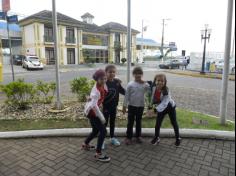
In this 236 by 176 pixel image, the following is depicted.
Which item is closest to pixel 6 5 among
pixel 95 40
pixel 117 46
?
pixel 95 40

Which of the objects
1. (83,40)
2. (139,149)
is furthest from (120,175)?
(83,40)

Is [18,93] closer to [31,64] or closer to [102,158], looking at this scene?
[102,158]

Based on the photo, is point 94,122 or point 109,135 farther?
point 109,135

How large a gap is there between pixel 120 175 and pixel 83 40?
36591mm

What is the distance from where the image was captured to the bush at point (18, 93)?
558 cm

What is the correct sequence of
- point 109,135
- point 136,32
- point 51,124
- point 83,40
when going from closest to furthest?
point 109,135 → point 51,124 → point 83,40 → point 136,32

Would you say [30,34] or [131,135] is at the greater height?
[30,34]

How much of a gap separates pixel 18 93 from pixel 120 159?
12.2 feet

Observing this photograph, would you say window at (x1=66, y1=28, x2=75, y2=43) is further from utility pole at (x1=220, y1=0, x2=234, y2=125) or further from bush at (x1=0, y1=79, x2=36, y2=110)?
utility pole at (x1=220, y1=0, x2=234, y2=125)

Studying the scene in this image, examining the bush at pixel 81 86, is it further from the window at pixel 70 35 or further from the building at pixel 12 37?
the building at pixel 12 37

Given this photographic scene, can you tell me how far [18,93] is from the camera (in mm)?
5758

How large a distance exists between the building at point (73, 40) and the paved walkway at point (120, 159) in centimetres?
2911

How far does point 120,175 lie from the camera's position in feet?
9.90

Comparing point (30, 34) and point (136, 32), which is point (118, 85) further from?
point (136, 32)
